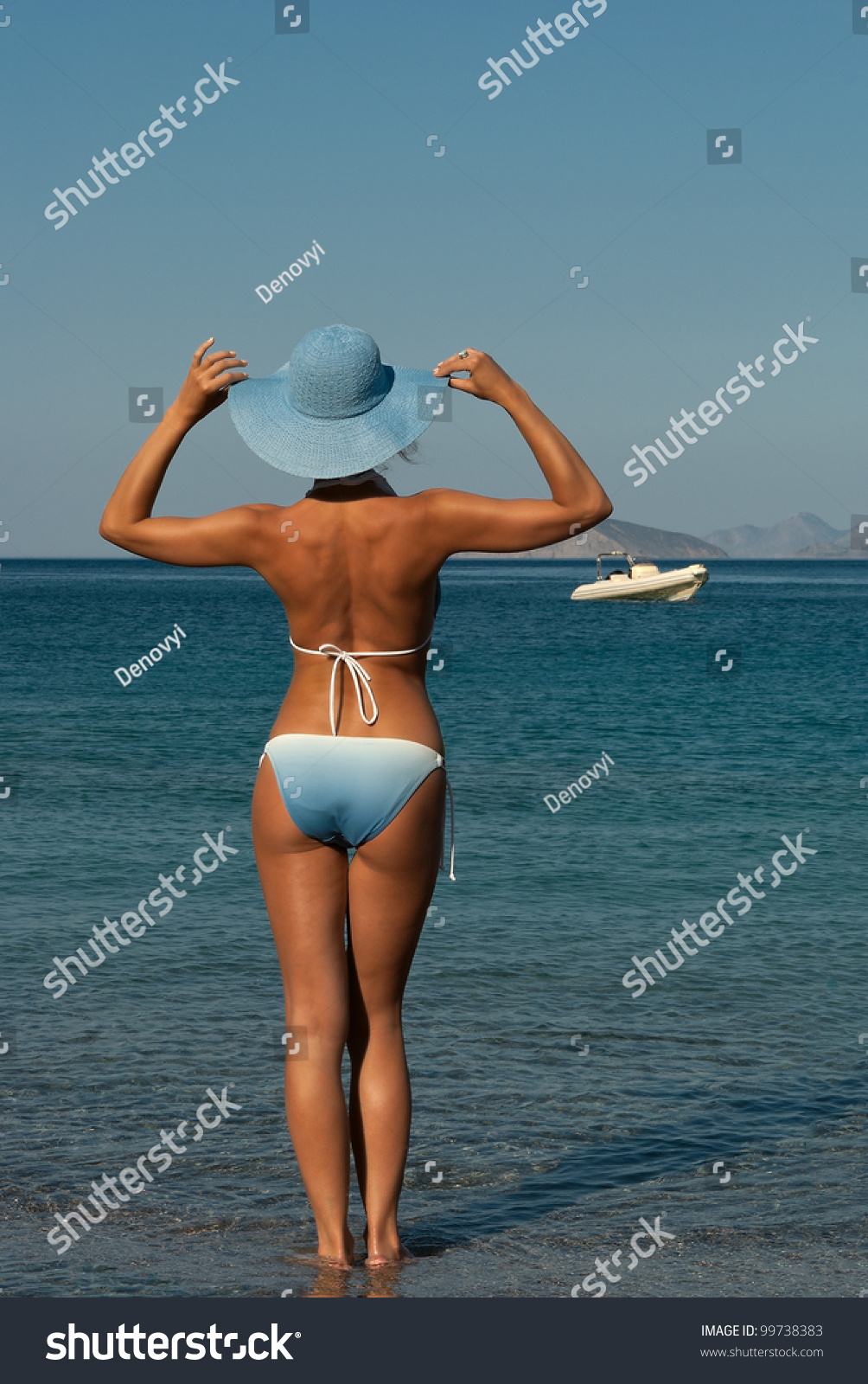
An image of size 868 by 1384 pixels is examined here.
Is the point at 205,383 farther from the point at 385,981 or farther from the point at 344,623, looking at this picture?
the point at 385,981

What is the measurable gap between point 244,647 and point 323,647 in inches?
1773

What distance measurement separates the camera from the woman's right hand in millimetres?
3699

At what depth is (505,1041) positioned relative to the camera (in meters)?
6.74

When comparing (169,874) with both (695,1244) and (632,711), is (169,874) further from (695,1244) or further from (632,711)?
(632,711)

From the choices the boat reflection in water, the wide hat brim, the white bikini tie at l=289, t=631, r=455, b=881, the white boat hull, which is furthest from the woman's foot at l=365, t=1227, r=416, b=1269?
the white boat hull

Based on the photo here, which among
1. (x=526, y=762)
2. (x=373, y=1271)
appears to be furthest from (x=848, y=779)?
(x=373, y=1271)

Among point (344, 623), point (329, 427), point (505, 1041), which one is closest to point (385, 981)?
point (344, 623)

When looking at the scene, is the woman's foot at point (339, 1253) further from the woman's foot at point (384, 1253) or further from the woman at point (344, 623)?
the woman at point (344, 623)

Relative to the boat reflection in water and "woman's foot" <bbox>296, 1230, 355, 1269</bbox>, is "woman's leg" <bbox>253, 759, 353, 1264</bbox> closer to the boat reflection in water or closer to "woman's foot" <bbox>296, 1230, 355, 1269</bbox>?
"woman's foot" <bbox>296, 1230, 355, 1269</bbox>

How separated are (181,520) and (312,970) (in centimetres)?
128

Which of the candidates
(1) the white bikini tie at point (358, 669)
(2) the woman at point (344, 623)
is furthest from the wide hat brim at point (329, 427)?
(1) the white bikini tie at point (358, 669)

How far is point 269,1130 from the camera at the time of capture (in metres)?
5.53

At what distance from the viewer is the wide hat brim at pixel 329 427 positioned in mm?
3689
